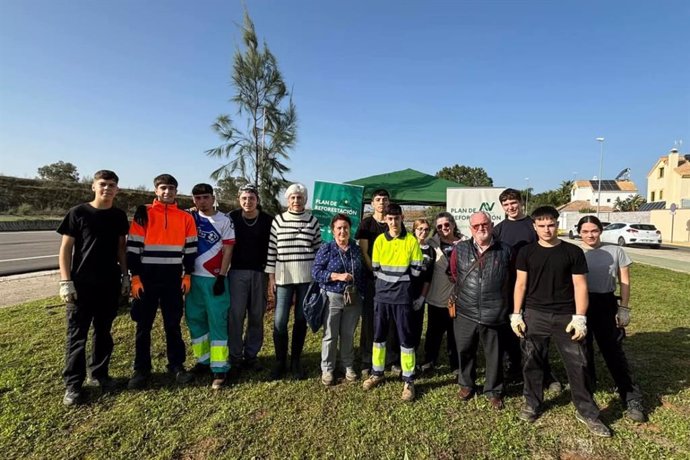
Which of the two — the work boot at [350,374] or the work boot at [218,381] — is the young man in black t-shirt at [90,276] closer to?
the work boot at [218,381]

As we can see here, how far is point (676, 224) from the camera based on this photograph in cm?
2420

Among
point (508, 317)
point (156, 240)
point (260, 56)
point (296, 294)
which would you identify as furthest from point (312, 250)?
point (260, 56)

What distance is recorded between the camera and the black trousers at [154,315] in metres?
3.10

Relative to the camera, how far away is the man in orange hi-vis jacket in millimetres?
3043

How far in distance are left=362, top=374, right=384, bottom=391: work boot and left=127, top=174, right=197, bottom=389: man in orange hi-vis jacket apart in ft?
5.32

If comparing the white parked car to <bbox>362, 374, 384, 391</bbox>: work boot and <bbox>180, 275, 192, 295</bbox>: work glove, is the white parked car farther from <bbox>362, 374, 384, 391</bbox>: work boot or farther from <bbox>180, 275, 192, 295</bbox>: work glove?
<bbox>180, 275, 192, 295</bbox>: work glove

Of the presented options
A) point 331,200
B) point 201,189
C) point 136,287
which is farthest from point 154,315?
point 331,200

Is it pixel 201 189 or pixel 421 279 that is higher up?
pixel 201 189

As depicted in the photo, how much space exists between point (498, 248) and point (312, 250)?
5.42ft

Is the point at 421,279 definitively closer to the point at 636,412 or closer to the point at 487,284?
the point at 487,284

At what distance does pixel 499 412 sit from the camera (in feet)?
9.31

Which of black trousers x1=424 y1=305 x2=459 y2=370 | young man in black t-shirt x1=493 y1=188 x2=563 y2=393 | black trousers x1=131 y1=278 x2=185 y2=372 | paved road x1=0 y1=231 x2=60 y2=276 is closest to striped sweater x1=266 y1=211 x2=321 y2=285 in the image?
black trousers x1=131 y1=278 x2=185 y2=372

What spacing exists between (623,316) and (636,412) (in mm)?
739

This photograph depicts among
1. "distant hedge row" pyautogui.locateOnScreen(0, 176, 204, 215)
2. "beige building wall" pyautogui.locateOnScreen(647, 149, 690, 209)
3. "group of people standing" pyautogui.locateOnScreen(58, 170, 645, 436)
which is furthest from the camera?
"beige building wall" pyautogui.locateOnScreen(647, 149, 690, 209)
